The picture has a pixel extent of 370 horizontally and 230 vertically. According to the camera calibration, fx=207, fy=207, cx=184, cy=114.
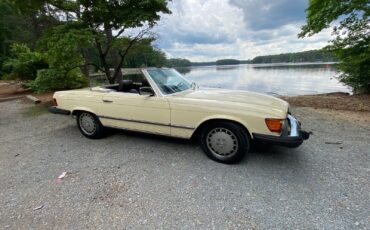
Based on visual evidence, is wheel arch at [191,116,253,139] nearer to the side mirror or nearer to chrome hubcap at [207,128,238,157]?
chrome hubcap at [207,128,238,157]

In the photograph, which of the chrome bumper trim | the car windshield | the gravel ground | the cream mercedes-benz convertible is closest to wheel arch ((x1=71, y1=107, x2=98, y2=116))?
the cream mercedes-benz convertible

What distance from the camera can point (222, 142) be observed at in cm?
312

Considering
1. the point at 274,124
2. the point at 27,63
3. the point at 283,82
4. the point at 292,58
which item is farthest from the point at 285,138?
the point at 292,58

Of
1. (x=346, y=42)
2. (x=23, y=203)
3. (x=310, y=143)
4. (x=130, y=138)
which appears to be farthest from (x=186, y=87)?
(x=346, y=42)

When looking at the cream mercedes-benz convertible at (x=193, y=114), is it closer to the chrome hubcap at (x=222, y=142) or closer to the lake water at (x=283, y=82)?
the chrome hubcap at (x=222, y=142)

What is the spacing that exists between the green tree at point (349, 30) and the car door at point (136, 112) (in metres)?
8.13

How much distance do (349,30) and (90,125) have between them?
9.85 meters

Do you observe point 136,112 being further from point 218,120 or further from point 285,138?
point 285,138

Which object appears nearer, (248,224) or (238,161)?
(248,224)

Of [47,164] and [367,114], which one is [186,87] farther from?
[367,114]

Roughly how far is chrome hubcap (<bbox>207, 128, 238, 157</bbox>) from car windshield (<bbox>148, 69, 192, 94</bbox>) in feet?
3.47

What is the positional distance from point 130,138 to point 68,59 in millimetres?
4804

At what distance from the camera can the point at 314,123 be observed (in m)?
Result: 5.11

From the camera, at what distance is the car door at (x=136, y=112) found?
3.41m
